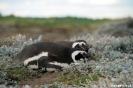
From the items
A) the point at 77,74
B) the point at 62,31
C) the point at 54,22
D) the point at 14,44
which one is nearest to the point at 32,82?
the point at 77,74

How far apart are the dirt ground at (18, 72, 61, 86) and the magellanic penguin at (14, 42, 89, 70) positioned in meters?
0.21

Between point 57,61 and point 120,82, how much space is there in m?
3.03

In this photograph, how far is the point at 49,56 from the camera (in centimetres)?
944

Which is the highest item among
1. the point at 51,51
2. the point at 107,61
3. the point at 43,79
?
the point at 51,51

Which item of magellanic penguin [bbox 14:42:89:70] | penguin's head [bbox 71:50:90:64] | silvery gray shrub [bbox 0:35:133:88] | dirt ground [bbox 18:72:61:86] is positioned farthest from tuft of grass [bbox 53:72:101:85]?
penguin's head [bbox 71:50:90:64]

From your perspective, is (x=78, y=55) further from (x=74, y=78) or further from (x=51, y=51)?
(x=74, y=78)

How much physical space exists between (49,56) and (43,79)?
0.82 m

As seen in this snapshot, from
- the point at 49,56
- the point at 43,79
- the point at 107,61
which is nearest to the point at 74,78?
the point at 43,79

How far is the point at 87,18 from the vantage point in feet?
156

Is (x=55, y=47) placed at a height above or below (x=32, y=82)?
above

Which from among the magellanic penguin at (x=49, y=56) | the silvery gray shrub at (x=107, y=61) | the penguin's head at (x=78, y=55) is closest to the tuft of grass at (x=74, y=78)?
the silvery gray shrub at (x=107, y=61)

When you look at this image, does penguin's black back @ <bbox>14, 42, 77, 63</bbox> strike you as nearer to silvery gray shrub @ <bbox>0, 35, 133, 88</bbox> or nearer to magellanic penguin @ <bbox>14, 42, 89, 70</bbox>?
magellanic penguin @ <bbox>14, 42, 89, 70</bbox>

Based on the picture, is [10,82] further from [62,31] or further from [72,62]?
[62,31]

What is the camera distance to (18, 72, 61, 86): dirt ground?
28.0 feet
